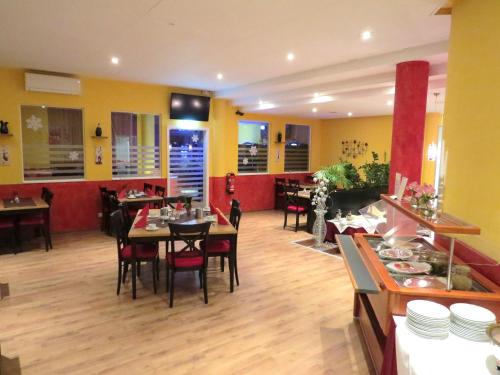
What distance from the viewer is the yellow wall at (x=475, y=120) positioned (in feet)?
7.59

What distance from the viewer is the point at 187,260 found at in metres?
3.87

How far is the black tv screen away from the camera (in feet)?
25.6

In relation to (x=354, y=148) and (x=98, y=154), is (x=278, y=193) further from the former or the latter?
(x=98, y=154)

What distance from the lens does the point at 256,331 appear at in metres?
3.41

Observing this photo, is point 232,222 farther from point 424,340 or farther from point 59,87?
point 59,87

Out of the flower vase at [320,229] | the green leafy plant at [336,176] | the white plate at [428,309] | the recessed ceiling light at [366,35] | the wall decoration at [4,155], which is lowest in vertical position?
the flower vase at [320,229]

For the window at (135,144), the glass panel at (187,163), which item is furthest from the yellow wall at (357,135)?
the window at (135,144)

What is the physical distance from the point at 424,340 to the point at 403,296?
29 cm

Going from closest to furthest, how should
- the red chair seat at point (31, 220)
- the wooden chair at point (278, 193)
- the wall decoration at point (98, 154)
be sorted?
1. the red chair seat at point (31, 220)
2. the wall decoration at point (98, 154)
3. the wooden chair at point (278, 193)

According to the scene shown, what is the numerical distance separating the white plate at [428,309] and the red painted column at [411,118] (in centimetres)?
271

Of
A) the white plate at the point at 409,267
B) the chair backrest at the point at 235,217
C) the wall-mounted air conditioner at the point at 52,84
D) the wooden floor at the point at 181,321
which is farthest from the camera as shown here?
the wall-mounted air conditioner at the point at 52,84

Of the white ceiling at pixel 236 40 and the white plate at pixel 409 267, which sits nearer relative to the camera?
the white plate at pixel 409 267

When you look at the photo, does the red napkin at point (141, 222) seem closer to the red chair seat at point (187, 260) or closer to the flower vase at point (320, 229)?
the red chair seat at point (187, 260)

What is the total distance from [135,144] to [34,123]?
1.91 m
